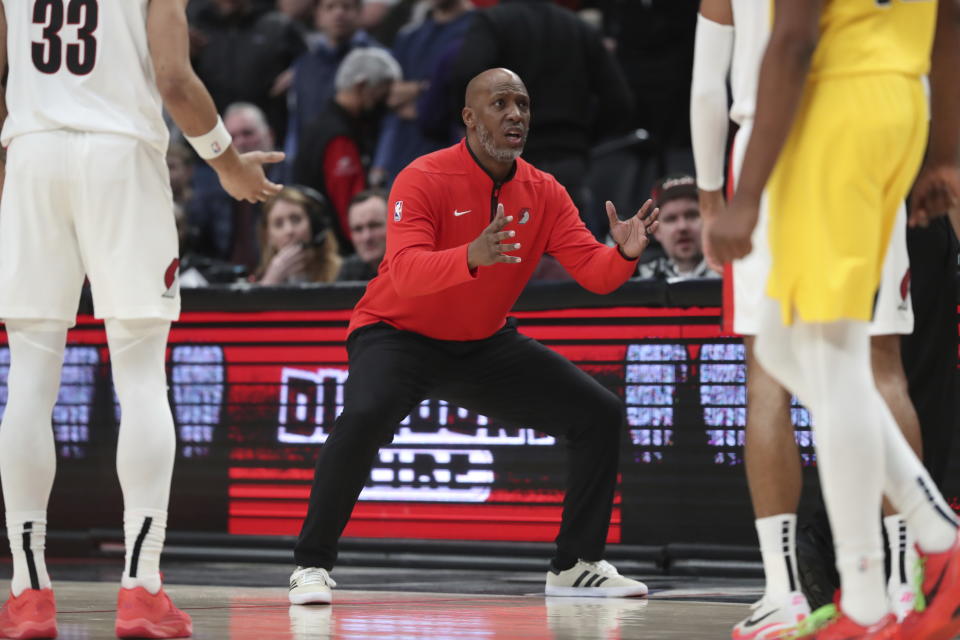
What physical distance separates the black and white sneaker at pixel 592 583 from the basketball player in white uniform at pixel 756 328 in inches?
59.8

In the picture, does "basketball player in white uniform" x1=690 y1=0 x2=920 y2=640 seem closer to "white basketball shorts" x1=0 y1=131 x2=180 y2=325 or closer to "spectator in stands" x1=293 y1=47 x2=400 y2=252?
"white basketball shorts" x1=0 y1=131 x2=180 y2=325

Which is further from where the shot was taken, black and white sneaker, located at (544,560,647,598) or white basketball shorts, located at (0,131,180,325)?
black and white sneaker, located at (544,560,647,598)

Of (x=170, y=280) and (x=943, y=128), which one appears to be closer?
(x=943, y=128)

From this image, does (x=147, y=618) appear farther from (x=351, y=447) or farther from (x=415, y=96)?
(x=415, y=96)

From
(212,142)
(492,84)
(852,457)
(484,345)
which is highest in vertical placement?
(492,84)

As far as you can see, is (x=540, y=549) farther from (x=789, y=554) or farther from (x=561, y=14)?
(x=561, y=14)

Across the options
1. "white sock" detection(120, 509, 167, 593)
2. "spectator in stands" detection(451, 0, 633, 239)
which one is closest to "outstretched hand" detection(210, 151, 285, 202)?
"white sock" detection(120, 509, 167, 593)

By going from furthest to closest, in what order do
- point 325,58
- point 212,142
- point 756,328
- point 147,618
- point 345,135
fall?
1. point 325,58
2. point 345,135
3. point 212,142
4. point 147,618
5. point 756,328

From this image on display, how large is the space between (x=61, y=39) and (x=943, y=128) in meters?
2.38

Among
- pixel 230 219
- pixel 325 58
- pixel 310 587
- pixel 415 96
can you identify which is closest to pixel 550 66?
pixel 415 96

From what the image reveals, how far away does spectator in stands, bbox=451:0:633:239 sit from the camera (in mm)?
7770

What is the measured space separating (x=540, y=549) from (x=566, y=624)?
1928 mm

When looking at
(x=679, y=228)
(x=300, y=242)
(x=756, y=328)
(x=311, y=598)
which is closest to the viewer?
(x=756, y=328)

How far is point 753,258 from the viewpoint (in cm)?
362
